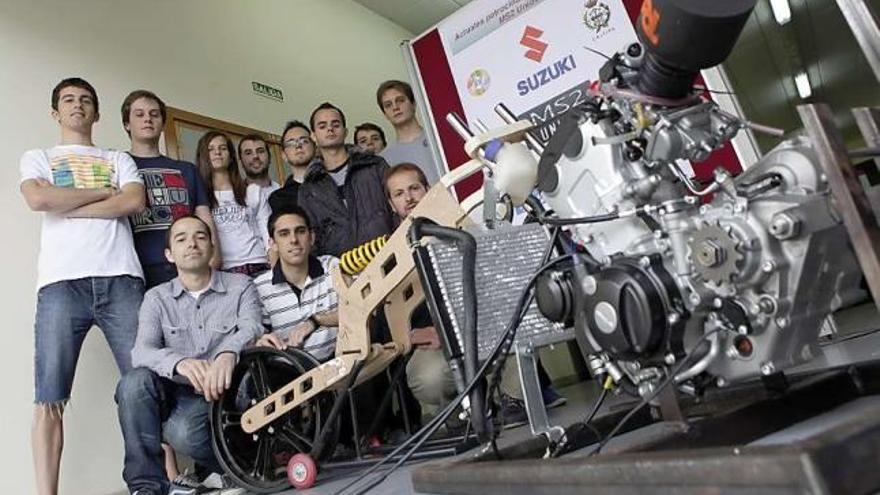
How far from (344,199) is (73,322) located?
1.20m

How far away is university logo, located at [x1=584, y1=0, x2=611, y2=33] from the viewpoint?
281 cm

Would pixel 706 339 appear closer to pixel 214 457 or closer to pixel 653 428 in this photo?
pixel 653 428

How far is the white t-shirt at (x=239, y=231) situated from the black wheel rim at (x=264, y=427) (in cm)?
105

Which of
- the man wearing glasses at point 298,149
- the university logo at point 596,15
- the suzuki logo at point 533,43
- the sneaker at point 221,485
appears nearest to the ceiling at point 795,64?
the university logo at point 596,15

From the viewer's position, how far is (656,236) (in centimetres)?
114

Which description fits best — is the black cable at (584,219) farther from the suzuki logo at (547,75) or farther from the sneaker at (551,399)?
the suzuki logo at (547,75)

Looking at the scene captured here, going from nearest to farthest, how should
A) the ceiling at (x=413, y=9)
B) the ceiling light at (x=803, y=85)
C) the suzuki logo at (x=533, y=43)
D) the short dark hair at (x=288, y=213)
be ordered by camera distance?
the short dark hair at (x=288, y=213), the suzuki logo at (x=533, y=43), the ceiling at (x=413, y=9), the ceiling light at (x=803, y=85)

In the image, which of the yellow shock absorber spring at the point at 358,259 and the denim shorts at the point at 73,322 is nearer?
the yellow shock absorber spring at the point at 358,259

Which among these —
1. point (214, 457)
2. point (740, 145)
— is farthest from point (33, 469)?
point (740, 145)

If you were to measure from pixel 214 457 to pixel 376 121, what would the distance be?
3.67 metres

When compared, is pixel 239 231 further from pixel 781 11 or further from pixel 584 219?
pixel 781 11

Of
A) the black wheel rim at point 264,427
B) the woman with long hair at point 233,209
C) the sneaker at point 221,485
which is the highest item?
the woman with long hair at point 233,209

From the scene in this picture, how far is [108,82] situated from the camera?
3400mm

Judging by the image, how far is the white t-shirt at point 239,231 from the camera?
3.12m
